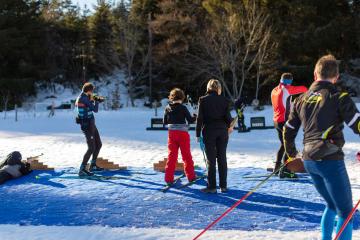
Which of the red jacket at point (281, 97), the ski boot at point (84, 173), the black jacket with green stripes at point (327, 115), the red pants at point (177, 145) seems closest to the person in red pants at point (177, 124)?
the red pants at point (177, 145)

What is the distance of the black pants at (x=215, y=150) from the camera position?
5.85m

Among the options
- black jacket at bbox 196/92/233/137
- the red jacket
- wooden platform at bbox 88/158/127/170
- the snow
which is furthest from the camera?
wooden platform at bbox 88/158/127/170

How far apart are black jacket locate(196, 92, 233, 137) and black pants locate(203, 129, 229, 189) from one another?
84 mm

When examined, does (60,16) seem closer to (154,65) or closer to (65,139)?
(154,65)

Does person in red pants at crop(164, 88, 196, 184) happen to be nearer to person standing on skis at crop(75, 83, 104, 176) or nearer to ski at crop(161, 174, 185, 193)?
ski at crop(161, 174, 185, 193)

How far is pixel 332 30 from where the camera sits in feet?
79.7

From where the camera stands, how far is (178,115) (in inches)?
243

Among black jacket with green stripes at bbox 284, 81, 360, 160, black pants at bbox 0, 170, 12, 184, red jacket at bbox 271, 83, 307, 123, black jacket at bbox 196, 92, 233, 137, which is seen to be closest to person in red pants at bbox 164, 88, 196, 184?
black jacket at bbox 196, 92, 233, 137

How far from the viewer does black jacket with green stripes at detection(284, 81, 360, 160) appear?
3.09 metres

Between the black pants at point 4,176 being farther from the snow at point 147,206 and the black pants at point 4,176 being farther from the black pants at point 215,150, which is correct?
the black pants at point 215,150

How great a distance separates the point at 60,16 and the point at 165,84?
13711mm

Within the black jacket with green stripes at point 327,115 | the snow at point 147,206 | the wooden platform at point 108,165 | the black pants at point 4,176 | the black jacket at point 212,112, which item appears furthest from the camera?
the wooden platform at point 108,165

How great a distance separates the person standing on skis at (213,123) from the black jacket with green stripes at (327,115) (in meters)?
2.51

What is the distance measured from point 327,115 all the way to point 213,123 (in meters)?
2.76
